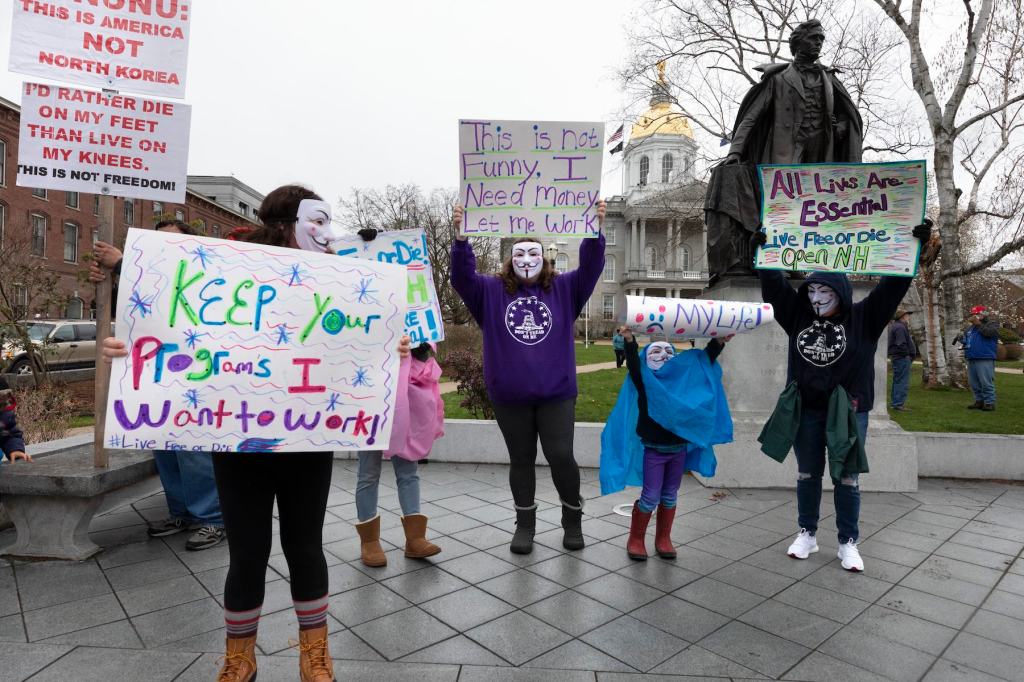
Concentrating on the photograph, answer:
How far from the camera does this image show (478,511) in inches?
193

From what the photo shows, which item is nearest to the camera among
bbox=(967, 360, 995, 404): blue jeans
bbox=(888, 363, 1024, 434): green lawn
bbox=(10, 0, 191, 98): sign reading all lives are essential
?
bbox=(10, 0, 191, 98): sign reading all lives are essential

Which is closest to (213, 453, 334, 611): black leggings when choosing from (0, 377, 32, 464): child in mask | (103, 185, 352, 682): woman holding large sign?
(103, 185, 352, 682): woman holding large sign

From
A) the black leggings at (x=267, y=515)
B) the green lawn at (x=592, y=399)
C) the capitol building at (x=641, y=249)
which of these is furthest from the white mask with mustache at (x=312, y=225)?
the capitol building at (x=641, y=249)

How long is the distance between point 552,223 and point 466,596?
2253 millimetres

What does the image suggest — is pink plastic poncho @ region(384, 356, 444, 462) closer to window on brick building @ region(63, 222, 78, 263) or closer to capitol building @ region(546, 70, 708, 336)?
window on brick building @ region(63, 222, 78, 263)

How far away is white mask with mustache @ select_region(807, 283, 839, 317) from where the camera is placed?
388 cm

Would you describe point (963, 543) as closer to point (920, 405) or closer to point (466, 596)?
point (466, 596)

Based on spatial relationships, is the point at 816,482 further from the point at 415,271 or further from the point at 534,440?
the point at 415,271

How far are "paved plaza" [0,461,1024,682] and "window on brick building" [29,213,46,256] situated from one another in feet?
114

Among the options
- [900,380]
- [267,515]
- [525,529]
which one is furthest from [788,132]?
[900,380]

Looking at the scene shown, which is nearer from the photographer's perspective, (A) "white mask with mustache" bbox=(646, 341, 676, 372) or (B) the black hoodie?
(B) the black hoodie

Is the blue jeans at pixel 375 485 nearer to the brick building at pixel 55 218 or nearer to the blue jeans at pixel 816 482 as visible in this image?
the blue jeans at pixel 816 482

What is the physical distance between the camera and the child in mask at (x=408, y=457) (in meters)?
3.78

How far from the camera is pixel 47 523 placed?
3.75 meters
